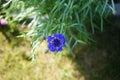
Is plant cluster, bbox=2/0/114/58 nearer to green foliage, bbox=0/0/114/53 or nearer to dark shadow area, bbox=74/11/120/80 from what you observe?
green foliage, bbox=0/0/114/53

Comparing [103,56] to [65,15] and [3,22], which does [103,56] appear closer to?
[65,15]

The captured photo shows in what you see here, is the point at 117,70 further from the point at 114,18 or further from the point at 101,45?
the point at 114,18

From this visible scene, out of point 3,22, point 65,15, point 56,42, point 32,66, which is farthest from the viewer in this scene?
point 3,22

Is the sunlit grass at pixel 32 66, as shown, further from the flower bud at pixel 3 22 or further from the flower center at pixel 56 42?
the flower center at pixel 56 42

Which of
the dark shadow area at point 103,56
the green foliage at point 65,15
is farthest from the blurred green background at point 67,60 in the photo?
the green foliage at point 65,15

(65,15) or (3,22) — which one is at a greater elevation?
(65,15)

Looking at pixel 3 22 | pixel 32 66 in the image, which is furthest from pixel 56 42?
pixel 3 22

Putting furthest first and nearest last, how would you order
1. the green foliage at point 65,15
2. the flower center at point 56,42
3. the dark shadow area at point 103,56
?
1. the dark shadow area at point 103,56
2. the green foliage at point 65,15
3. the flower center at point 56,42

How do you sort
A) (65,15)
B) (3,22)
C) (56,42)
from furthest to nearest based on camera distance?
(3,22) < (65,15) < (56,42)
